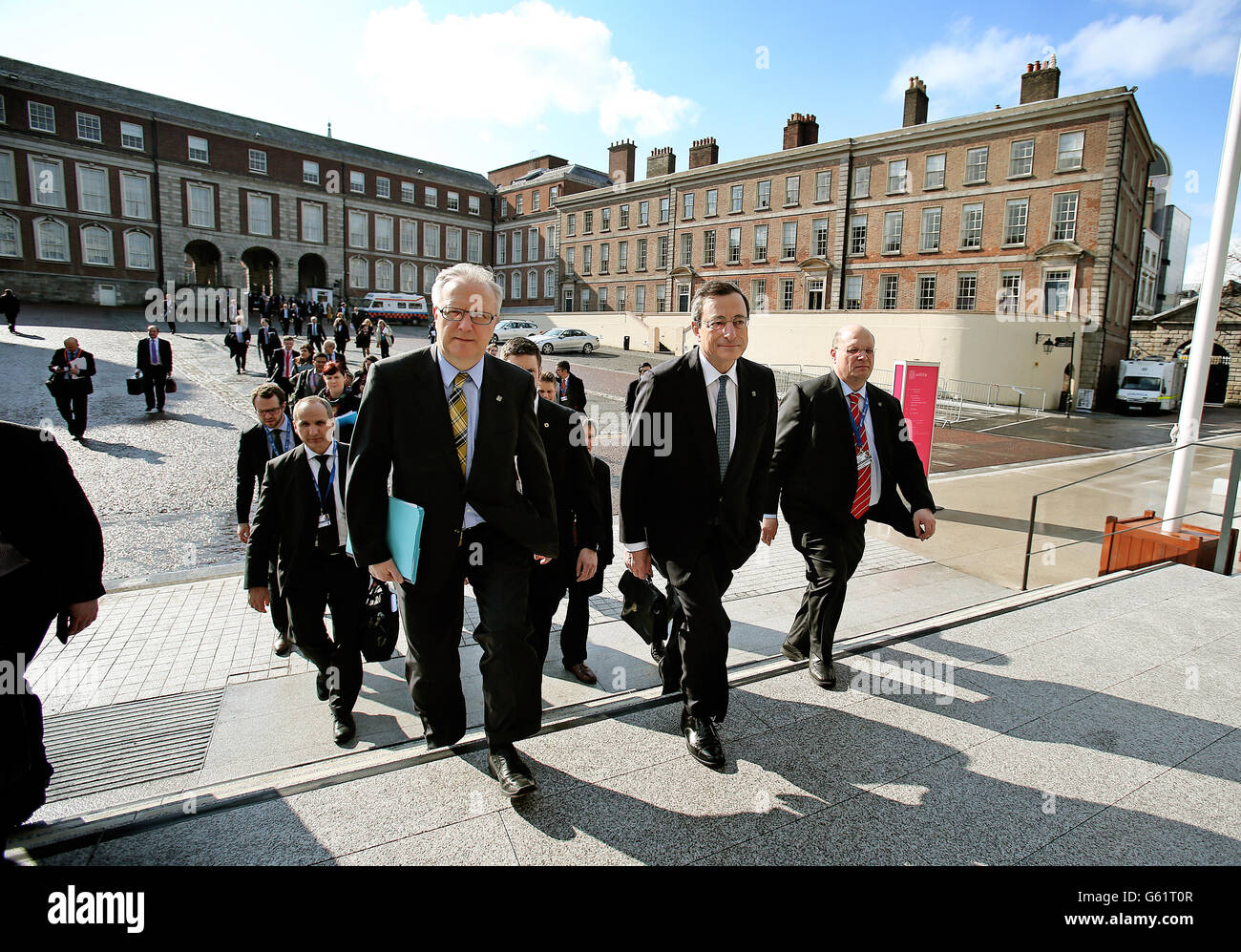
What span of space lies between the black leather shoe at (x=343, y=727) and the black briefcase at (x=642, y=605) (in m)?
1.55

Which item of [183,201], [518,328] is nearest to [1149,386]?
[518,328]

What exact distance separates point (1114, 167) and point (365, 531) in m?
37.6

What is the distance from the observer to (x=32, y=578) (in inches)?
97.7

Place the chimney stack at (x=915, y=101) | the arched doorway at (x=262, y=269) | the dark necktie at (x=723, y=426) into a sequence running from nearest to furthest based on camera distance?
1. the dark necktie at (x=723, y=426)
2. the chimney stack at (x=915, y=101)
3. the arched doorway at (x=262, y=269)

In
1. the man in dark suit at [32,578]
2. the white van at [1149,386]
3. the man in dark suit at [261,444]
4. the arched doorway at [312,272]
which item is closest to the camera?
the man in dark suit at [32,578]

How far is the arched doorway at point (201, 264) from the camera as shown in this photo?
46.8 m

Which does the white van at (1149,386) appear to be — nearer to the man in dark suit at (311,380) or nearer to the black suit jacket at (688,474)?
the man in dark suit at (311,380)

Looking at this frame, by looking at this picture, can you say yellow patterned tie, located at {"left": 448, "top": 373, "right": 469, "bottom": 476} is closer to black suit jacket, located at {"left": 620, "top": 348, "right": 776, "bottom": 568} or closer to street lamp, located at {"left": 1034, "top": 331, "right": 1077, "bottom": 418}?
black suit jacket, located at {"left": 620, "top": 348, "right": 776, "bottom": 568}

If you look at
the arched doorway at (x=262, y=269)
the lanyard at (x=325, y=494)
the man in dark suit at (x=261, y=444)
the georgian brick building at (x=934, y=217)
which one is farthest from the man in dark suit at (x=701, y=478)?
the arched doorway at (x=262, y=269)

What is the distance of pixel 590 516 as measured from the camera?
11.9 feet

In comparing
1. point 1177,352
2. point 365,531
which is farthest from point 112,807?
point 1177,352

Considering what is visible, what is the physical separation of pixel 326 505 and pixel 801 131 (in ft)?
144

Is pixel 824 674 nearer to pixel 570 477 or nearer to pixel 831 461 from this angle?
pixel 831 461
